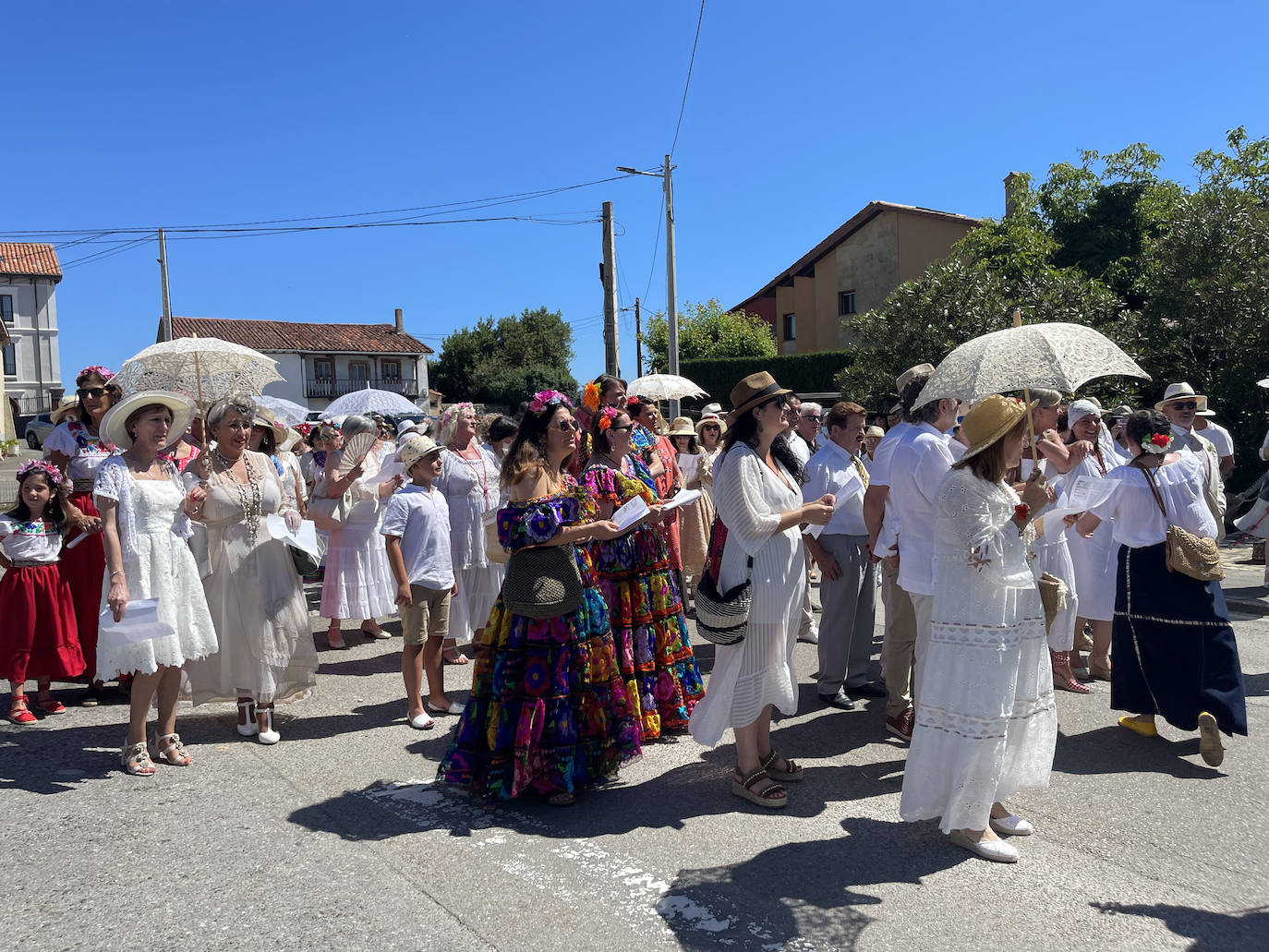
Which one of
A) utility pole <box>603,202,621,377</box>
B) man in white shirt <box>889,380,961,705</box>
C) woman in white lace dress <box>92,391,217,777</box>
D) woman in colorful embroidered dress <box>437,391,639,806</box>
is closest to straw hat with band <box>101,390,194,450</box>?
woman in white lace dress <box>92,391,217,777</box>

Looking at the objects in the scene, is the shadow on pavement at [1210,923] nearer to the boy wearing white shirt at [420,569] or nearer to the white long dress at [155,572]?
the boy wearing white shirt at [420,569]

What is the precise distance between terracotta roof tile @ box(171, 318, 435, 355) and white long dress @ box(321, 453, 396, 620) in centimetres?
5453

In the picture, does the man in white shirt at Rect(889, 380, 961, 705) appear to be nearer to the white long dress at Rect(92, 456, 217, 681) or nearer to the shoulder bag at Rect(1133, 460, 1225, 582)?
the shoulder bag at Rect(1133, 460, 1225, 582)

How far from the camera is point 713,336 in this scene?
Result: 43.1 m

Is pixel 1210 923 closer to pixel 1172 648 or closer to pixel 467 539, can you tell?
pixel 1172 648

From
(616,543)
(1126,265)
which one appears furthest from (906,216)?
(616,543)

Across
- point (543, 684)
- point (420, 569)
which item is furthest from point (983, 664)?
point (420, 569)

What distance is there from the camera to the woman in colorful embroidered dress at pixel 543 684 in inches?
177

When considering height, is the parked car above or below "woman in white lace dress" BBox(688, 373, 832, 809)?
above

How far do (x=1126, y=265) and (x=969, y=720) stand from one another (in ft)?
96.5

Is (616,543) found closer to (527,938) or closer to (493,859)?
(493,859)

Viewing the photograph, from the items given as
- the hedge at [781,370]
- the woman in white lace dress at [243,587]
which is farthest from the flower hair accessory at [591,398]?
the hedge at [781,370]

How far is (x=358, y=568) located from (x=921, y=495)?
4.94m

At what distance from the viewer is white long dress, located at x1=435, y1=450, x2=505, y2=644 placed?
7.34 meters
